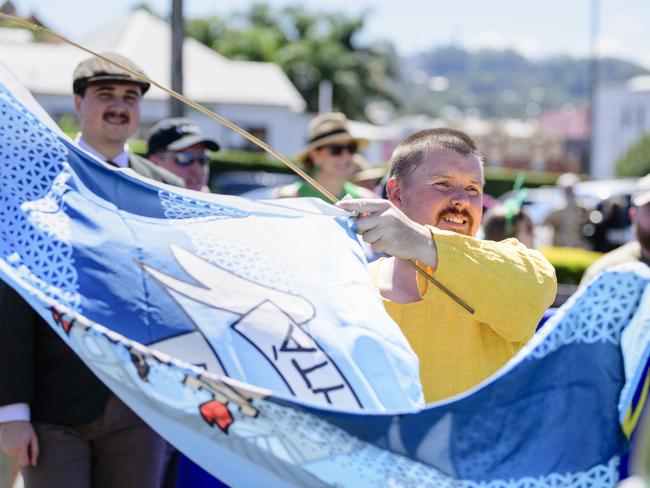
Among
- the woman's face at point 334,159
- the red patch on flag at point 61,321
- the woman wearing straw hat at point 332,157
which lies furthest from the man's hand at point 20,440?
the woman's face at point 334,159

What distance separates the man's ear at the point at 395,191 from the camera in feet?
10.1

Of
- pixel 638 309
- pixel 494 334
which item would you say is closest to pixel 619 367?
pixel 638 309

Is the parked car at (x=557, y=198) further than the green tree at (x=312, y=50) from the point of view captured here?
No

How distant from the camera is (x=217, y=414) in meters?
2.31

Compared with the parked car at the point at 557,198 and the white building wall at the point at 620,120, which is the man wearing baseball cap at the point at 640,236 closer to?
the parked car at the point at 557,198

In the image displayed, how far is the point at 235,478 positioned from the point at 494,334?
84cm

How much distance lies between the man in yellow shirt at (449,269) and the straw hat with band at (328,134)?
3.28 metres

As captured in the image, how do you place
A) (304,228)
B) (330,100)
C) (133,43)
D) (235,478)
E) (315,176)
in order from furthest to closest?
(330,100) → (133,43) → (315,176) → (304,228) → (235,478)

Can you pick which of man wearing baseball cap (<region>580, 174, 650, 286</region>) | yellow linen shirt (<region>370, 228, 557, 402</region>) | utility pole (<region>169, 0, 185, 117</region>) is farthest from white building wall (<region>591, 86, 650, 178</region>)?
yellow linen shirt (<region>370, 228, 557, 402</region>)

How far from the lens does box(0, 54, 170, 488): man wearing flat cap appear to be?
3168mm

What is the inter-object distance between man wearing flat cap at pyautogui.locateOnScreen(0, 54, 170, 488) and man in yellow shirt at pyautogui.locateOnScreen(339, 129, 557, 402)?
969 mm

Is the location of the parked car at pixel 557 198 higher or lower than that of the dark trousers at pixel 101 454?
lower

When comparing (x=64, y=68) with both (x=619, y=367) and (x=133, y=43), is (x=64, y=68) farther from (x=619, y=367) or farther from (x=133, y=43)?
(x=619, y=367)

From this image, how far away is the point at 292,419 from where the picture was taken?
226 cm
